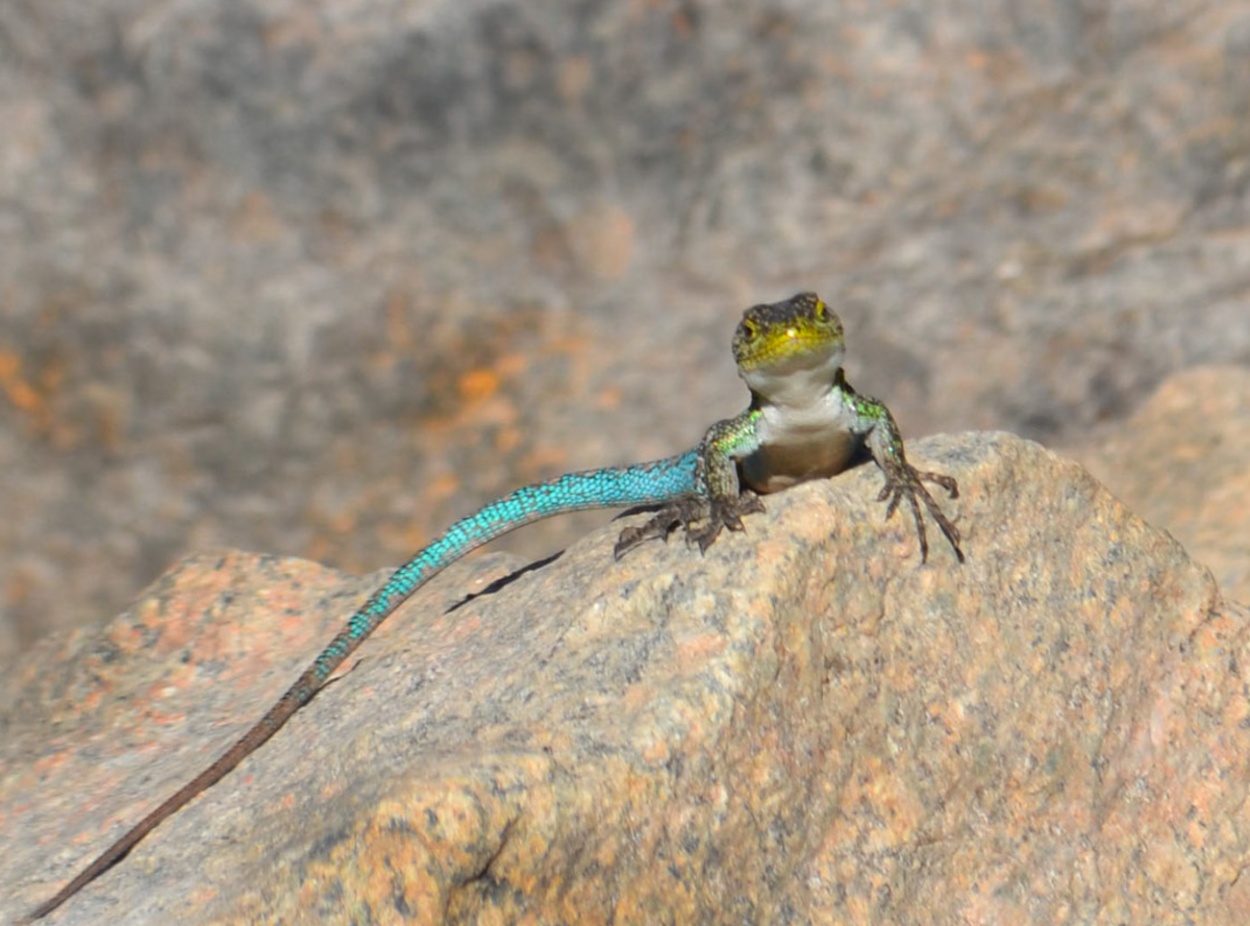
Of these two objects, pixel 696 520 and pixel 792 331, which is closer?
pixel 696 520

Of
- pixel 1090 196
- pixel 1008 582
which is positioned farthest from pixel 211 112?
pixel 1008 582

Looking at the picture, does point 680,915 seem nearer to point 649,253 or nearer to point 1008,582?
point 1008,582

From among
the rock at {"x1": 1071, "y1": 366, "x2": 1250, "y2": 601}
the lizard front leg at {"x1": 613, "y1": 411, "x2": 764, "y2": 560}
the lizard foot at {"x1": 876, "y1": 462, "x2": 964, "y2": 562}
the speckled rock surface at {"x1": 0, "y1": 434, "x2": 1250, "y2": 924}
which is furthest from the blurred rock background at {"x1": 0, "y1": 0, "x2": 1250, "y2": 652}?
the lizard foot at {"x1": 876, "y1": 462, "x2": 964, "y2": 562}

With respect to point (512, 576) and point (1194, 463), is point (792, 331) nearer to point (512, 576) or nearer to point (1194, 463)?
point (512, 576)

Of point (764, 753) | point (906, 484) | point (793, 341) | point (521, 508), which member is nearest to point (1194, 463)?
point (793, 341)

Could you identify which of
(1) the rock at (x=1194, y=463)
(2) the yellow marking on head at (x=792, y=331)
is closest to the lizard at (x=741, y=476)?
(2) the yellow marking on head at (x=792, y=331)

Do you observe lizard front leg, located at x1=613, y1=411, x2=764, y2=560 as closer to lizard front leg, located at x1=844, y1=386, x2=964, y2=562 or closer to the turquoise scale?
the turquoise scale
